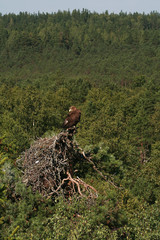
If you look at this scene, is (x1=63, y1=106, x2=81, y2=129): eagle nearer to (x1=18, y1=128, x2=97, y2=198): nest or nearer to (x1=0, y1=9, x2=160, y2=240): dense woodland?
(x1=18, y1=128, x2=97, y2=198): nest

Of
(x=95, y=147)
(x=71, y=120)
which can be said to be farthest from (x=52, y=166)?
(x=95, y=147)

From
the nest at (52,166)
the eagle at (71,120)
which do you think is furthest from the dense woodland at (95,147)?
the eagle at (71,120)

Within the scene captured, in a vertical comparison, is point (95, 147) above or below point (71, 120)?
below

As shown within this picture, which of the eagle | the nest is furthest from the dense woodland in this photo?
the eagle

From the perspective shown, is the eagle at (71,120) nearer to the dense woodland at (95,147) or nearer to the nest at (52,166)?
the nest at (52,166)

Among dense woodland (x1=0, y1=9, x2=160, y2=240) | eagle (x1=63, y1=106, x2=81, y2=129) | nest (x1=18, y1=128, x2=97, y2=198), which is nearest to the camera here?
dense woodland (x1=0, y1=9, x2=160, y2=240)

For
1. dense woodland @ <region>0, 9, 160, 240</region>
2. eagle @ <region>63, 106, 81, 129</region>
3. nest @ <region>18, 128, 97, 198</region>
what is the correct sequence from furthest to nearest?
eagle @ <region>63, 106, 81, 129</region>
nest @ <region>18, 128, 97, 198</region>
dense woodland @ <region>0, 9, 160, 240</region>

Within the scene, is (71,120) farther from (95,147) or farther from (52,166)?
(95,147)

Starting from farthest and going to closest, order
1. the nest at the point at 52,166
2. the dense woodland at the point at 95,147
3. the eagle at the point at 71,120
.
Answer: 1. the eagle at the point at 71,120
2. the nest at the point at 52,166
3. the dense woodland at the point at 95,147

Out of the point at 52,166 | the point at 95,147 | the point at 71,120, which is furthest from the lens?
the point at 95,147

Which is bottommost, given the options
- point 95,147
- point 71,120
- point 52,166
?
point 95,147

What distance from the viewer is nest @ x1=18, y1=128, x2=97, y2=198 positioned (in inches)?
388

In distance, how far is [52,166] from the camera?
32.3 feet

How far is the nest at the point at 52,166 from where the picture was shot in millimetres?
9852
